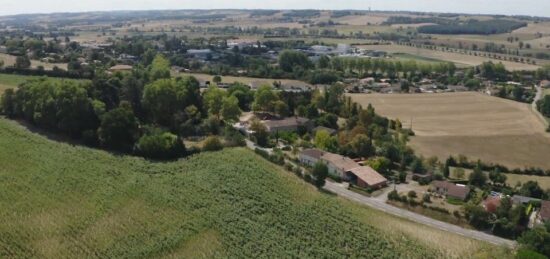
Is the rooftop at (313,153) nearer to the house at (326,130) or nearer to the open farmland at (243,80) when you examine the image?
the house at (326,130)

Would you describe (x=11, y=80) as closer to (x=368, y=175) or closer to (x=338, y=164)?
(x=338, y=164)

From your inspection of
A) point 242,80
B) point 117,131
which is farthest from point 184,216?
point 242,80

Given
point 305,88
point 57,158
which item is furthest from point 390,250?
point 305,88

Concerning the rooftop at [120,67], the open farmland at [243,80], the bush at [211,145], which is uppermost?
the rooftop at [120,67]

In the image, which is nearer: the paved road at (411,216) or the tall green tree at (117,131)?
the paved road at (411,216)

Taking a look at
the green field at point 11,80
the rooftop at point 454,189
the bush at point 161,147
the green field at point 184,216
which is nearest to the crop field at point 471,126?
the rooftop at point 454,189

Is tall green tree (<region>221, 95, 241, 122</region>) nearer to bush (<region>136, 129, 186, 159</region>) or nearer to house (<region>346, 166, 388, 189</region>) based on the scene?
bush (<region>136, 129, 186, 159</region>)
